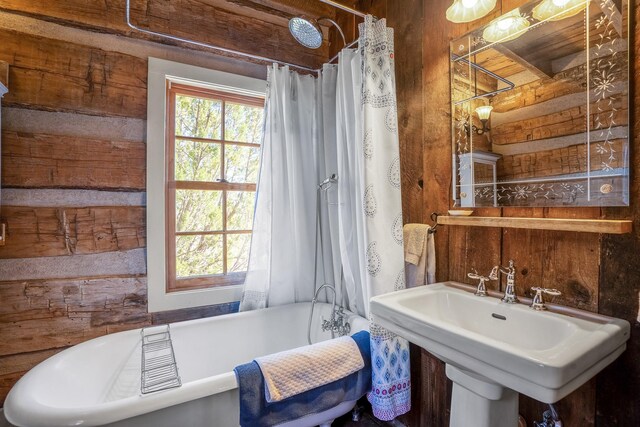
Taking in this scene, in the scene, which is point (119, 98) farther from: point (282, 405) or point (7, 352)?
point (282, 405)

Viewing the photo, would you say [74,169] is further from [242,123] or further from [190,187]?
[242,123]

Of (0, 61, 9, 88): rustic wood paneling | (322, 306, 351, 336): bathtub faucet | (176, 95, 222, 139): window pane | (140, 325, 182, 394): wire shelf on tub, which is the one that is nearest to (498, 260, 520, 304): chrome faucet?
(322, 306, 351, 336): bathtub faucet

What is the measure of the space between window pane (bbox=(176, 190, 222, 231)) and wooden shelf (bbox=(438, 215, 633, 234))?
154 centimetres

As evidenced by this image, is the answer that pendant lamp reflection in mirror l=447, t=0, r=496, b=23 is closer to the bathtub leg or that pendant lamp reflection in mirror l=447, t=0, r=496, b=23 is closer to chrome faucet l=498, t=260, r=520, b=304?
chrome faucet l=498, t=260, r=520, b=304

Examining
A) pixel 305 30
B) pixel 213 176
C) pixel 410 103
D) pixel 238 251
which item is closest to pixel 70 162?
pixel 213 176

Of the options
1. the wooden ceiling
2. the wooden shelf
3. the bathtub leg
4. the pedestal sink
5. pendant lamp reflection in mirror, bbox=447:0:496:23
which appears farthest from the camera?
the bathtub leg

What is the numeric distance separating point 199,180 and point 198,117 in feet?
1.43

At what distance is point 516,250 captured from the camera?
1262 mm

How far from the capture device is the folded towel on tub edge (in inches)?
47.2

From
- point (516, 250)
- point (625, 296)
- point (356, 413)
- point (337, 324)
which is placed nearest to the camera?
point (625, 296)

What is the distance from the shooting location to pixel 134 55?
5.92ft

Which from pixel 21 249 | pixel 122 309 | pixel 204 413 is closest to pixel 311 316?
pixel 204 413

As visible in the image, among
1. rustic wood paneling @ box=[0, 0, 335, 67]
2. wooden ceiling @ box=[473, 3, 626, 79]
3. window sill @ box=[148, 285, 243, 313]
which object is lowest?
window sill @ box=[148, 285, 243, 313]

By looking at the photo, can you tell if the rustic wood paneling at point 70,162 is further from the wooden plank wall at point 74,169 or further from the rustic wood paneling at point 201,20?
the rustic wood paneling at point 201,20
